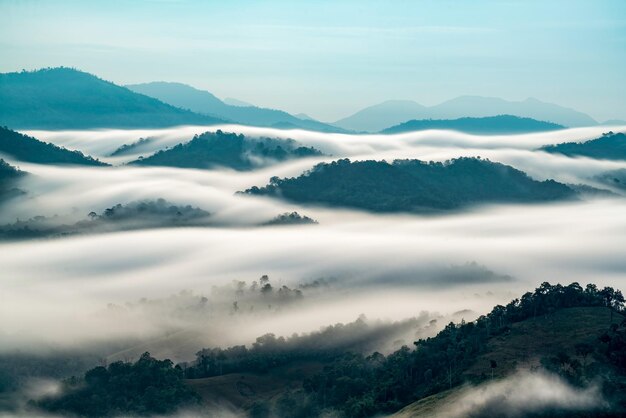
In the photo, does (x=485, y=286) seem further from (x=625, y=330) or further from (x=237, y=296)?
(x=625, y=330)

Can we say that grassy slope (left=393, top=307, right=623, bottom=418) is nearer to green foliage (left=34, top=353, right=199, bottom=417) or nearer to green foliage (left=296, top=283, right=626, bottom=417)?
green foliage (left=296, top=283, right=626, bottom=417)

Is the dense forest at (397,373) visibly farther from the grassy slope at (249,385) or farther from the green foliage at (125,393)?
the grassy slope at (249,385)

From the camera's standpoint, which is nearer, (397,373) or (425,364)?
(425,364)

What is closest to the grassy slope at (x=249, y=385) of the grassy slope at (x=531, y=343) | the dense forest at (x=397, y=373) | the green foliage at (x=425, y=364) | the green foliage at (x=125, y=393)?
the dense forest at (x=397, y=373)

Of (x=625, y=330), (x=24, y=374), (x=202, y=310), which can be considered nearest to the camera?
(x=625, y=330)

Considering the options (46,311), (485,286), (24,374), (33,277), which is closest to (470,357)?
(24,374)

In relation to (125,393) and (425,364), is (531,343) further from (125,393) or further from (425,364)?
(125,393)

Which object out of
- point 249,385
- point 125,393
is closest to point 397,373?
point 249,385
